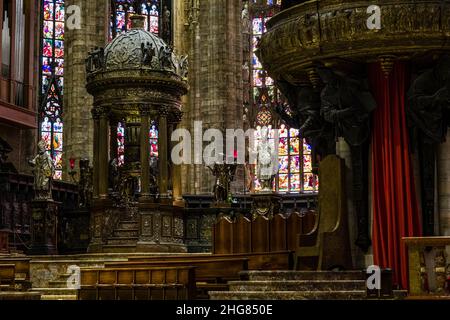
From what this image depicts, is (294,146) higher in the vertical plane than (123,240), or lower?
higher

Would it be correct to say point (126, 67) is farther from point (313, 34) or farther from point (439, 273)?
point (439, 273)

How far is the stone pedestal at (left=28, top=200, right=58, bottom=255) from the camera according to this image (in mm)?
21000

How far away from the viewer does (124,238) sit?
19234 millimetres

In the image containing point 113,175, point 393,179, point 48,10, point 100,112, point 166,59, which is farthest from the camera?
point 48,10

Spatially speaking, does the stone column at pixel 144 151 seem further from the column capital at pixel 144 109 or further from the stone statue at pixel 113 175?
the stone statue at pixel 113 175

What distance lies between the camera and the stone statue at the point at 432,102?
8.55 metres

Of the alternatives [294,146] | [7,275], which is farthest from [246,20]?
[7,275]

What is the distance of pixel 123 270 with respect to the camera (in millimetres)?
11445

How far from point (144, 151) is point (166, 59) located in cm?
200

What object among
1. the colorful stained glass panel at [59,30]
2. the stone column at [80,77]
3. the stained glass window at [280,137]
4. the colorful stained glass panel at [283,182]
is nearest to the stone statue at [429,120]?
the stone column at [80,77]

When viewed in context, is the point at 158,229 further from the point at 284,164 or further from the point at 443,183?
the point at 284,164

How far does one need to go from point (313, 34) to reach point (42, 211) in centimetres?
1343

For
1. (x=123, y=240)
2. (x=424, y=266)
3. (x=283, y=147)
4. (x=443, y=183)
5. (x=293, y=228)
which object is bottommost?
(x=424, y=266)

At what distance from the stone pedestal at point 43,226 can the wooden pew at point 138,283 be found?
9.23 metres
